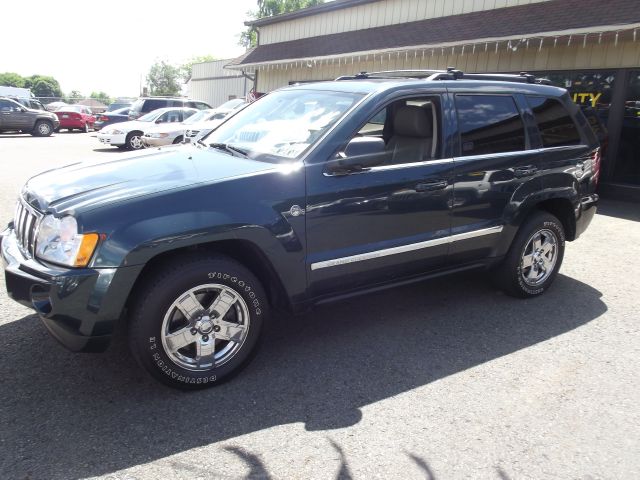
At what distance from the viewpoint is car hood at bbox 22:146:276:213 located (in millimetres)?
2982

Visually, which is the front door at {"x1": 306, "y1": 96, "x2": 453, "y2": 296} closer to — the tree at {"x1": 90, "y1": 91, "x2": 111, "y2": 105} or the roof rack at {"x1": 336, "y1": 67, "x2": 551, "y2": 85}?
the roof rack at {"x1": 336, "y1": 67, "x2": 551, "y2": 85}

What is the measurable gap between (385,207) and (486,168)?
1.07 meters

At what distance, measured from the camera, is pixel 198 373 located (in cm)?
316

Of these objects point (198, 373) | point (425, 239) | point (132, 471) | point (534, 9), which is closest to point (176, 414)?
point (198, 373)

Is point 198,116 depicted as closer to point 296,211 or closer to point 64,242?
point 296,211

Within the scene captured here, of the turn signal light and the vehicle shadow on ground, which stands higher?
the turn signal light

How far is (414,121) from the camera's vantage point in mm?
4105

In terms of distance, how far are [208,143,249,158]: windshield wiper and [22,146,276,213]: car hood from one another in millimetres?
63

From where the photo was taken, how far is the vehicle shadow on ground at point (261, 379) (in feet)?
8.81

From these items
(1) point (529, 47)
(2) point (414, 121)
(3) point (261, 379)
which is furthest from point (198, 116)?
(3) point (261, 379)

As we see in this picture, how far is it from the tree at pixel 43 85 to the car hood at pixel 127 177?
97.1 m

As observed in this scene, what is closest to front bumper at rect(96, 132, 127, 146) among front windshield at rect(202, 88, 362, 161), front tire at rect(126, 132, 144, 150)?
front tire at rect(126, 132, 144, 150)

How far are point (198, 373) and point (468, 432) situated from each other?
1584 mm

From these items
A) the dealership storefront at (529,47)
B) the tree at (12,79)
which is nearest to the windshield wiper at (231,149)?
the dealership storefront at (529,47)
